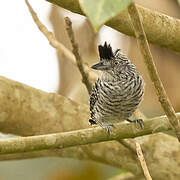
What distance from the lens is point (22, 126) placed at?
138 inches

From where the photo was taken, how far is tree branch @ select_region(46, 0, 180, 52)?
2.11 metres

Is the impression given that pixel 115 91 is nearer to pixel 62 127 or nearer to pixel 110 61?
pixel 110 61

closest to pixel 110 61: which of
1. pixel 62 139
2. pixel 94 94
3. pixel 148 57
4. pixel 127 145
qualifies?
pixel 94 94

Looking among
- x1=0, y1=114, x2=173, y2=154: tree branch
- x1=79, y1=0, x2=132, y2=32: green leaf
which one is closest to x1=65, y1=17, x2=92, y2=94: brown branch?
x1=0, y1=114, x2=173, y2=154: tree branch

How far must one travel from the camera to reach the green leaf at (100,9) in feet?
3.03

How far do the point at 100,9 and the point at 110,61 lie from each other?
2.52 meters

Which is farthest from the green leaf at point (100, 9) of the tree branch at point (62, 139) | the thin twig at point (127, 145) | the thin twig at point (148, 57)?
the thin twig at point (127, 145)

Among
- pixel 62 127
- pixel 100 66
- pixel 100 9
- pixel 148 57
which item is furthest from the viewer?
pixel 62 127

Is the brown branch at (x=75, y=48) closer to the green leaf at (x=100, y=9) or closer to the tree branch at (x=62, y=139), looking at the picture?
the tree branch at (x=62, y=139)

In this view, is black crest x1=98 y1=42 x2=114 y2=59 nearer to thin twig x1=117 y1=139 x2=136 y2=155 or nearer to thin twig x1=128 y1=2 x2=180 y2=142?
thin twig x1=117 y1=139 x2=136 y2=155

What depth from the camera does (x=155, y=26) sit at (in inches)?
87.0

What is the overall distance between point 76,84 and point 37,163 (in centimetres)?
127

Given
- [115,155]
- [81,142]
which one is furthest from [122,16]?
[115,155]

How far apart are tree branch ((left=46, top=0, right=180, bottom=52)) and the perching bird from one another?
104 cm
